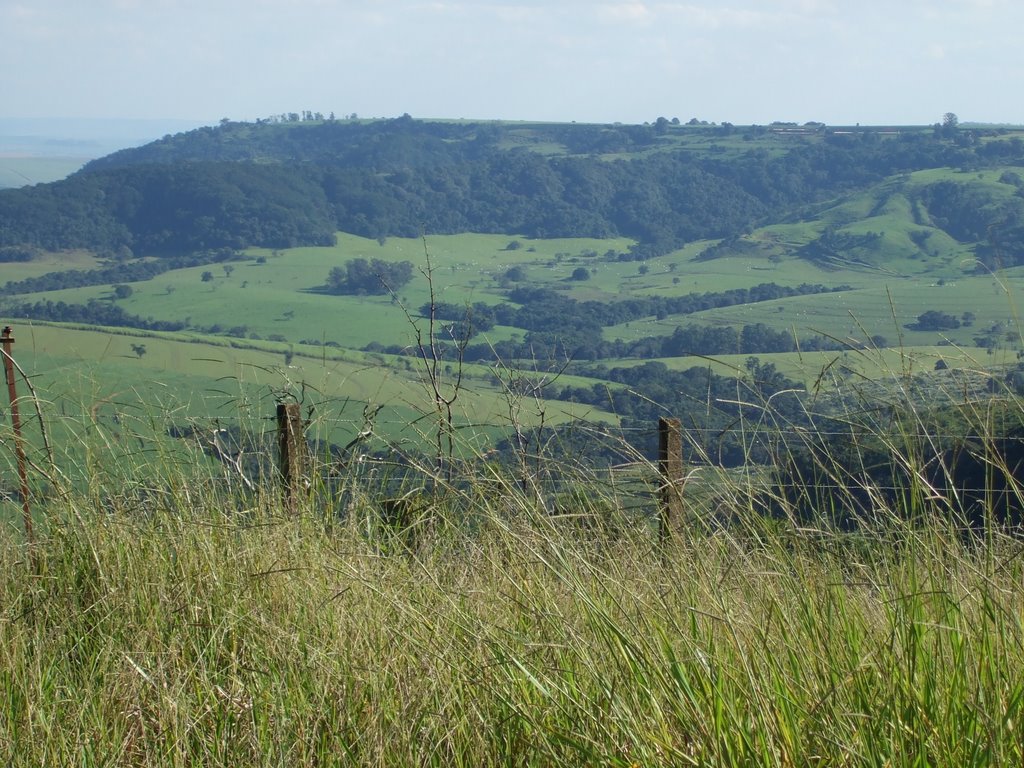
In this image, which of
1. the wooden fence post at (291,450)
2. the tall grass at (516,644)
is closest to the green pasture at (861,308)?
the wooden fence post at (291,450)

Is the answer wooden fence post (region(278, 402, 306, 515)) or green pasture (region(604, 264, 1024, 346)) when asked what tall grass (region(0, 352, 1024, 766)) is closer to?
wooden fence post (region(278, 402, 306, 515))

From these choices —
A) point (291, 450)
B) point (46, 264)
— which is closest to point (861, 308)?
point (291, 450)

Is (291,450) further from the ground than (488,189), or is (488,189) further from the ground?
(291,450)

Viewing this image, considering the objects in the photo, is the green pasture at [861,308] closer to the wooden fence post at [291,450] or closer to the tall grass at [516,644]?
the wooden fence post at [291,450]

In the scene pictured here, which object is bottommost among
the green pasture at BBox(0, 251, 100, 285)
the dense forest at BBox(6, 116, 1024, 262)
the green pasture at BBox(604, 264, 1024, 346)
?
the green pasture at BBox(604, 264, 1024, 346)

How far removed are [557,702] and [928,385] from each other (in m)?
1.34

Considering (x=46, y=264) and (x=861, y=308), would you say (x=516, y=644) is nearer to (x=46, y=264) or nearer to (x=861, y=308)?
(x=861, y=308)

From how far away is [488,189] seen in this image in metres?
112

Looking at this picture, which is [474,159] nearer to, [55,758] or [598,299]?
[598,299]

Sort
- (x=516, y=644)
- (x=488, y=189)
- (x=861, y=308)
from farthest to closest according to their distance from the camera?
(x=488, y=189), (x=861, y=308), (x=516, y=644)

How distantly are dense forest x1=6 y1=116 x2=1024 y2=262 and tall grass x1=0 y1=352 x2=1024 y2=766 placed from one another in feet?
241

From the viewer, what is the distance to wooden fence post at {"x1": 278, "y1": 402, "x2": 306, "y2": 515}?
3.37 metres

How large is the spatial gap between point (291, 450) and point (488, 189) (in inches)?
4351

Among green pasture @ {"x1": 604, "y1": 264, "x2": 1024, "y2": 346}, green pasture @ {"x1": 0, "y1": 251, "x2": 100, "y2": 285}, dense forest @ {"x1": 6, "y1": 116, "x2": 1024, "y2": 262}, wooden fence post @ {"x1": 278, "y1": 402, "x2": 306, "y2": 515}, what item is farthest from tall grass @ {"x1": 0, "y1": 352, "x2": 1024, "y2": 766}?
green pasture @ {"x1": 0, "y1": 251, "x2": 100, "y2": 285}
